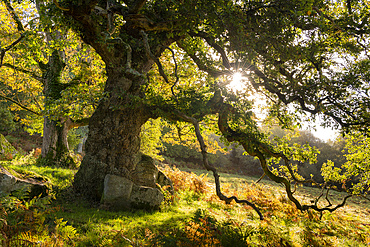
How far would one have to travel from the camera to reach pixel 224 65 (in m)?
6.68

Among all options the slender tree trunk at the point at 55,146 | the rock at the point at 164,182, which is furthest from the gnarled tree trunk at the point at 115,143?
the slender tree trunk at the point at 55,146

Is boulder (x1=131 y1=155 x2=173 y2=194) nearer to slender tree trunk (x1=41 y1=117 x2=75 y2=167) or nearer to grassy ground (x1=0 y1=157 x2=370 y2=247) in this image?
grassy ground (x1=0 y1=157 x2=370 y2=247)

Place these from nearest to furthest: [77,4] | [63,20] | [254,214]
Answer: [77,4] → [63,20] → [254,214]

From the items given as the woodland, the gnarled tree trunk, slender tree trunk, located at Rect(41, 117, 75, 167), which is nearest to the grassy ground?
the woodland

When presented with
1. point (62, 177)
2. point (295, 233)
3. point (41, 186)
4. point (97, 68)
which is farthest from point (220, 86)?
point (97, 68)

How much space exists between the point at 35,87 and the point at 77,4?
9.28 meters

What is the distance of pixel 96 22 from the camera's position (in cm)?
641

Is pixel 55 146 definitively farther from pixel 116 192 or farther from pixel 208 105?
pixel 208 105

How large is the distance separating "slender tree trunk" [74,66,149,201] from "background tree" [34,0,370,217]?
33mm

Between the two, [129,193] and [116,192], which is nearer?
[116,192]

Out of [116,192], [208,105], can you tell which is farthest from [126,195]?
[208,105]

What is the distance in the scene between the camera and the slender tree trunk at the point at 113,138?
696 centimetres

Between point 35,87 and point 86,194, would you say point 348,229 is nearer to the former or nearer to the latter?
point 86,194

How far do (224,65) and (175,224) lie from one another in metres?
4.92
